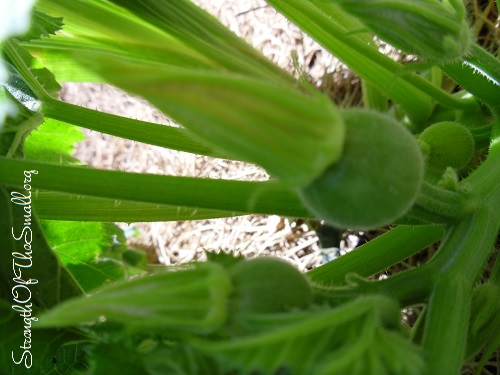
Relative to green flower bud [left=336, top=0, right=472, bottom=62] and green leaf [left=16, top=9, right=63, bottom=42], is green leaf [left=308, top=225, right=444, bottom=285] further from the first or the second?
green leaf [left=16, top=9, right=63, bottom=42]

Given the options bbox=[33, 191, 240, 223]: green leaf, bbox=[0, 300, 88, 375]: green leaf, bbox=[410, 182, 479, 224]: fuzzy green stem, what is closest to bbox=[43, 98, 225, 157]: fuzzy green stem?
bbox=[33, 191, 240, 223]: green leaf

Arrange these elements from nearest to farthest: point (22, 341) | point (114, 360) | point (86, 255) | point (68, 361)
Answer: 1. point (114, 360)
2. point (22, 341)
3. point (68, 361)
4. point (86, 255)

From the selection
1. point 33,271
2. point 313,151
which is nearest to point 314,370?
point 313,151

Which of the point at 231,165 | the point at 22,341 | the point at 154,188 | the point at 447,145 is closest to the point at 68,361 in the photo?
the point at 22,341

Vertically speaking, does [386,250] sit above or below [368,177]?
below

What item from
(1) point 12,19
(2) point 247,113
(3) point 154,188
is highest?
(2) point 247,113

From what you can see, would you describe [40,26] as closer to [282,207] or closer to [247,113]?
[282,207]

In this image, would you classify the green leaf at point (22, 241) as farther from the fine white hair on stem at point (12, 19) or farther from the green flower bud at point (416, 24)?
the green flower bud at point (416, 24)

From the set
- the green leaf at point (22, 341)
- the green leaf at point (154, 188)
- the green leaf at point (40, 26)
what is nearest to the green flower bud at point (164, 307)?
the green leaf at point (154, 188)

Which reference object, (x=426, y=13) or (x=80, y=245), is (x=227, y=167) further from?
(x=426, y=13)

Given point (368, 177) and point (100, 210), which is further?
point (100, 210)
